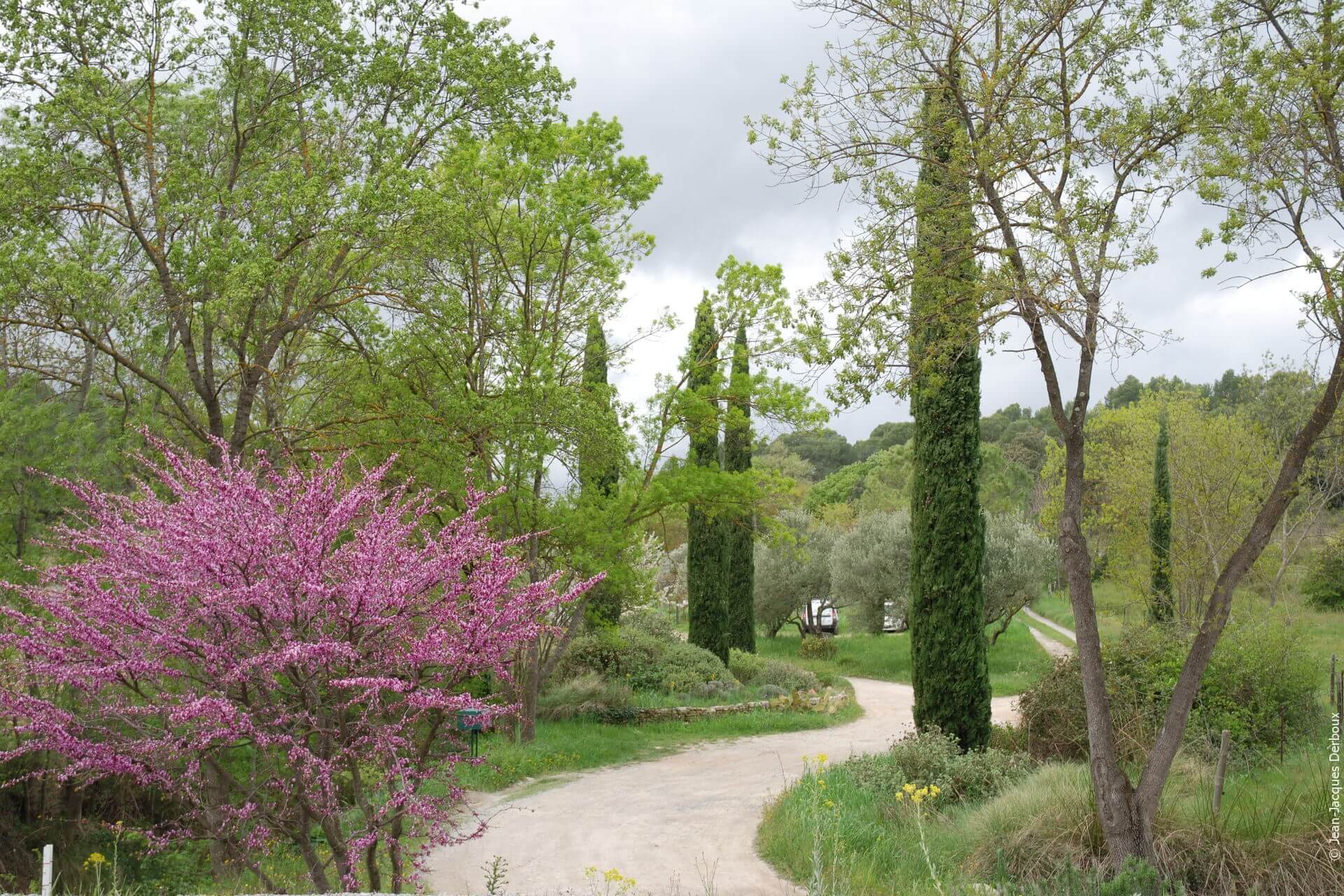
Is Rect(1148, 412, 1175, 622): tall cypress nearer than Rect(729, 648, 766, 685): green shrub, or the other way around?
Rect(729, 648, 766, 685): green shrub

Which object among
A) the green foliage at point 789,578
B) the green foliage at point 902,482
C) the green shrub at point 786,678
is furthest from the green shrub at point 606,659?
the green foliage at point 902,482

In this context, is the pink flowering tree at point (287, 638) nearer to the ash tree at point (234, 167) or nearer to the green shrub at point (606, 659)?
the ash tree at point (234, 167)

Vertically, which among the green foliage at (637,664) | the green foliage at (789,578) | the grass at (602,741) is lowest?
the grass at (602,741)

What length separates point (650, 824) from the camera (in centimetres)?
940

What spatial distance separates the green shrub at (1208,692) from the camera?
1041 cm

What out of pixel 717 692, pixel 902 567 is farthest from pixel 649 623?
pixel 902 567

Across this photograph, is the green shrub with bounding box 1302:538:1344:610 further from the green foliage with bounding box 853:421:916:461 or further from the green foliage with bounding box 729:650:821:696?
the green foliage with bounding box 853:421:916:461

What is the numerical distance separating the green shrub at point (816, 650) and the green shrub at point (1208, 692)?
1338 cm

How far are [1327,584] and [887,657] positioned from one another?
1304 centimetres

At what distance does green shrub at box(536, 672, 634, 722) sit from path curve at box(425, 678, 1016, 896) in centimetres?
231

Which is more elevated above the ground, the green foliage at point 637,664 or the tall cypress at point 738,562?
the tall cypress at point 738,562

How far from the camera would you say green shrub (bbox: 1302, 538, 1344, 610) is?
2530cm

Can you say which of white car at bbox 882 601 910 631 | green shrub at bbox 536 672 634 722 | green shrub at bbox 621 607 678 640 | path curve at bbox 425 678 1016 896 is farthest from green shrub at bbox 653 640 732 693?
white car at bbox 882 601 910 631

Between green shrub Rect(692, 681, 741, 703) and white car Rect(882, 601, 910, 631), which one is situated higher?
white car Rect(882, 601, 910, 631)
